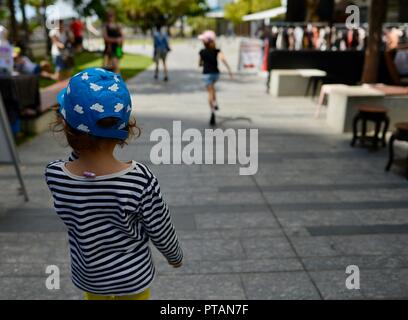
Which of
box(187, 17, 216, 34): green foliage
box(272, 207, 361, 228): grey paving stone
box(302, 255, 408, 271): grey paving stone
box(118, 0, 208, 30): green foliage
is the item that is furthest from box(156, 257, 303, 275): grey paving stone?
box(187, 17, 216, 34): green foliage

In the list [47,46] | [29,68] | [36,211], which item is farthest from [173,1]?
[36,211]

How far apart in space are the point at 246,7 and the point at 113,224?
80.5 meters

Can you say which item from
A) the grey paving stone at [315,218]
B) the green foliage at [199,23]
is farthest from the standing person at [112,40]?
the green foliage at [199,23]

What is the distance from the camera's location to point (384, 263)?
4.03 metres

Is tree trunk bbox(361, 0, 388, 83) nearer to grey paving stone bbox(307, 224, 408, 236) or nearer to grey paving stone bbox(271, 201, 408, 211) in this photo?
grey paving stone bbox(271, 201, 408, 211)

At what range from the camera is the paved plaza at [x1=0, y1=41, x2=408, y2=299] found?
3.67 metres

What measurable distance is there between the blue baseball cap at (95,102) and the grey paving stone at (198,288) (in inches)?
82.6

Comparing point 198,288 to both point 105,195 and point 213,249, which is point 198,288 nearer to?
point 213,249

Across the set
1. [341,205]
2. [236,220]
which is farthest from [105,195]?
[341,205]

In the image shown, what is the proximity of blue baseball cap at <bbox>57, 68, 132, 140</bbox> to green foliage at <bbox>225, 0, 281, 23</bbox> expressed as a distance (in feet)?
230

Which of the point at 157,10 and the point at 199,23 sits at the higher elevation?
the point at 157,10

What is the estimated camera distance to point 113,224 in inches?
72.2
